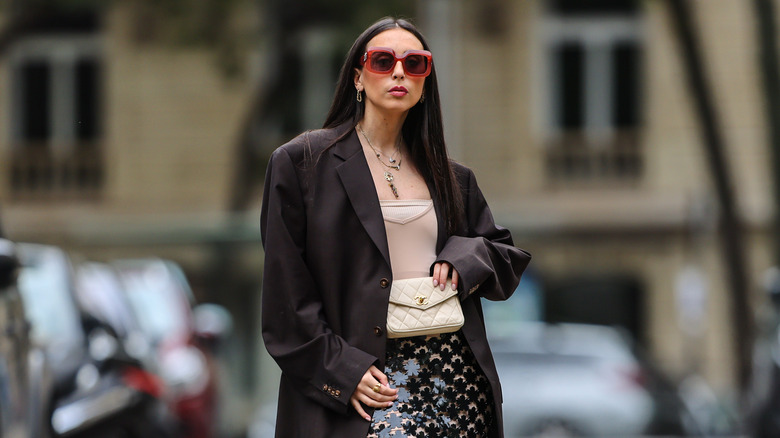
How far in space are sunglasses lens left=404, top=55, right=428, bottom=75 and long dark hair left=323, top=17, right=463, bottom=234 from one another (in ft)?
0.22

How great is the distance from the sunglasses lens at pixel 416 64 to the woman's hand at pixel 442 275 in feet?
1.71

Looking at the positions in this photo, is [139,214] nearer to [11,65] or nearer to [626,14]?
[11,65]

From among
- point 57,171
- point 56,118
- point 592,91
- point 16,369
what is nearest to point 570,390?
point 16,369

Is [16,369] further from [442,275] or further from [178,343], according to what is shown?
[178,343]

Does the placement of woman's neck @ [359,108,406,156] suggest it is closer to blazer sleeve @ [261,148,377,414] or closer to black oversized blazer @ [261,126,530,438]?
black oversized blazer @ [261,126,530,438]

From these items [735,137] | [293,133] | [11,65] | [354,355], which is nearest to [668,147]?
[735,137]

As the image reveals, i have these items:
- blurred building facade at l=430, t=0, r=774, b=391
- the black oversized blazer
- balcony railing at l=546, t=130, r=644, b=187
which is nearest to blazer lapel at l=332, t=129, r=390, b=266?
the black oversized blazer

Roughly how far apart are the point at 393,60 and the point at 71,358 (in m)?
3.92

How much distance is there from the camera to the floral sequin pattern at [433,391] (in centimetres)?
362

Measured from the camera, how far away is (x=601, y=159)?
23.8 meters

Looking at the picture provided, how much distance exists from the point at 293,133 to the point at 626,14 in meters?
5.94

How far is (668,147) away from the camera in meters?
23.6

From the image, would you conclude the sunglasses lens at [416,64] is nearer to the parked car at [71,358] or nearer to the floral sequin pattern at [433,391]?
the floral sequin pattern at [433,391]

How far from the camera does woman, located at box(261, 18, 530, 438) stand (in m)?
3.61
